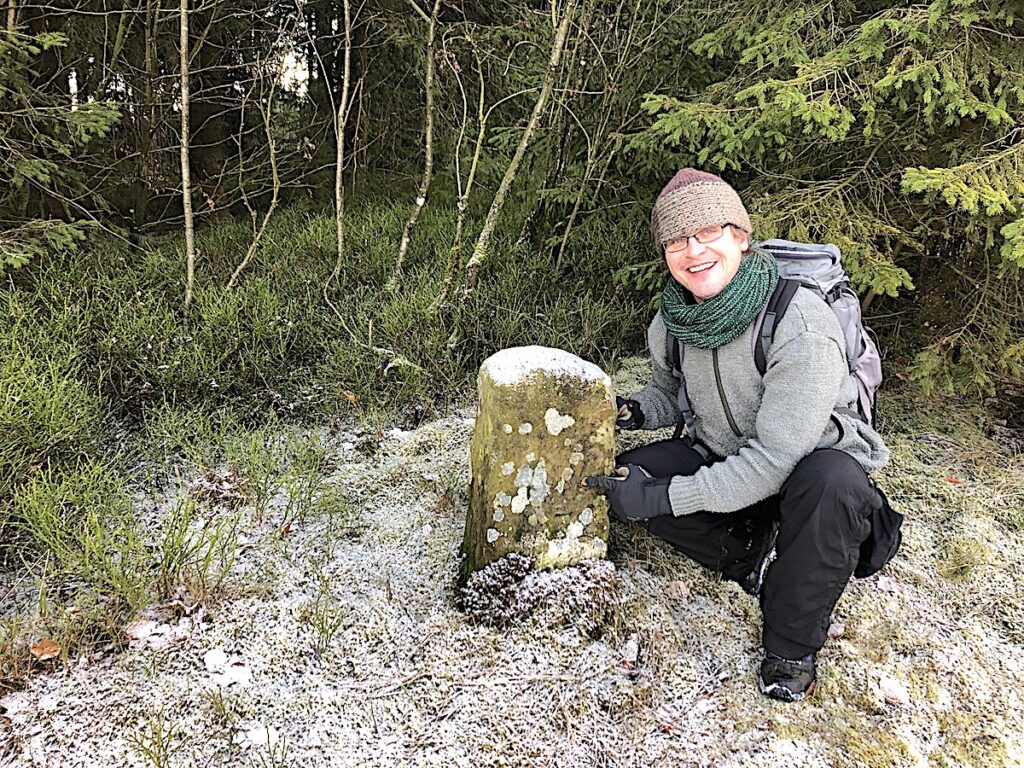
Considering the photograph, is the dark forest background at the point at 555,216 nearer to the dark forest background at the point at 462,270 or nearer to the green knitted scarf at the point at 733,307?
the dark forest background at the point at 462,270

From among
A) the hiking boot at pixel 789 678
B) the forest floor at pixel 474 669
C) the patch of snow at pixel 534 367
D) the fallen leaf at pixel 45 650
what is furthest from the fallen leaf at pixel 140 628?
the hiking boot at pixel 789 678

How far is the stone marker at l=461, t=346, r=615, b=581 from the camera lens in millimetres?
2381

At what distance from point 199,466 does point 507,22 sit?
5487 millimetres

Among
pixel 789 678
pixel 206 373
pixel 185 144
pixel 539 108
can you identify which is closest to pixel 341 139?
pixel 185 144

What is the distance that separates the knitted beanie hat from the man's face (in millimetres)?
31

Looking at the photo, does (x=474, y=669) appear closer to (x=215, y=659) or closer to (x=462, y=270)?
(x=215, y=659)

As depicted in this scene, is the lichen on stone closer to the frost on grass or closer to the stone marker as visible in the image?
the stone marker

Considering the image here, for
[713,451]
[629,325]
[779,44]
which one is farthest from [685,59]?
[713,451]

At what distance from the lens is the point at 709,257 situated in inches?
89.1

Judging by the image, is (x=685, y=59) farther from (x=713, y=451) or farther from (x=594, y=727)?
(x=594, y=727)

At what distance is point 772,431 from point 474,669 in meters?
1.32

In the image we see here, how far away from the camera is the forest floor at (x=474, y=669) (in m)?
2.06

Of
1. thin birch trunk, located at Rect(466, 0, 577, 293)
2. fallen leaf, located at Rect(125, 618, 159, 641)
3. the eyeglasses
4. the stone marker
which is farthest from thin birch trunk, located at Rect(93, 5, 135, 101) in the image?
the eyeglasses

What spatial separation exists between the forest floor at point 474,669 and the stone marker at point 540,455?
290 millimetres
